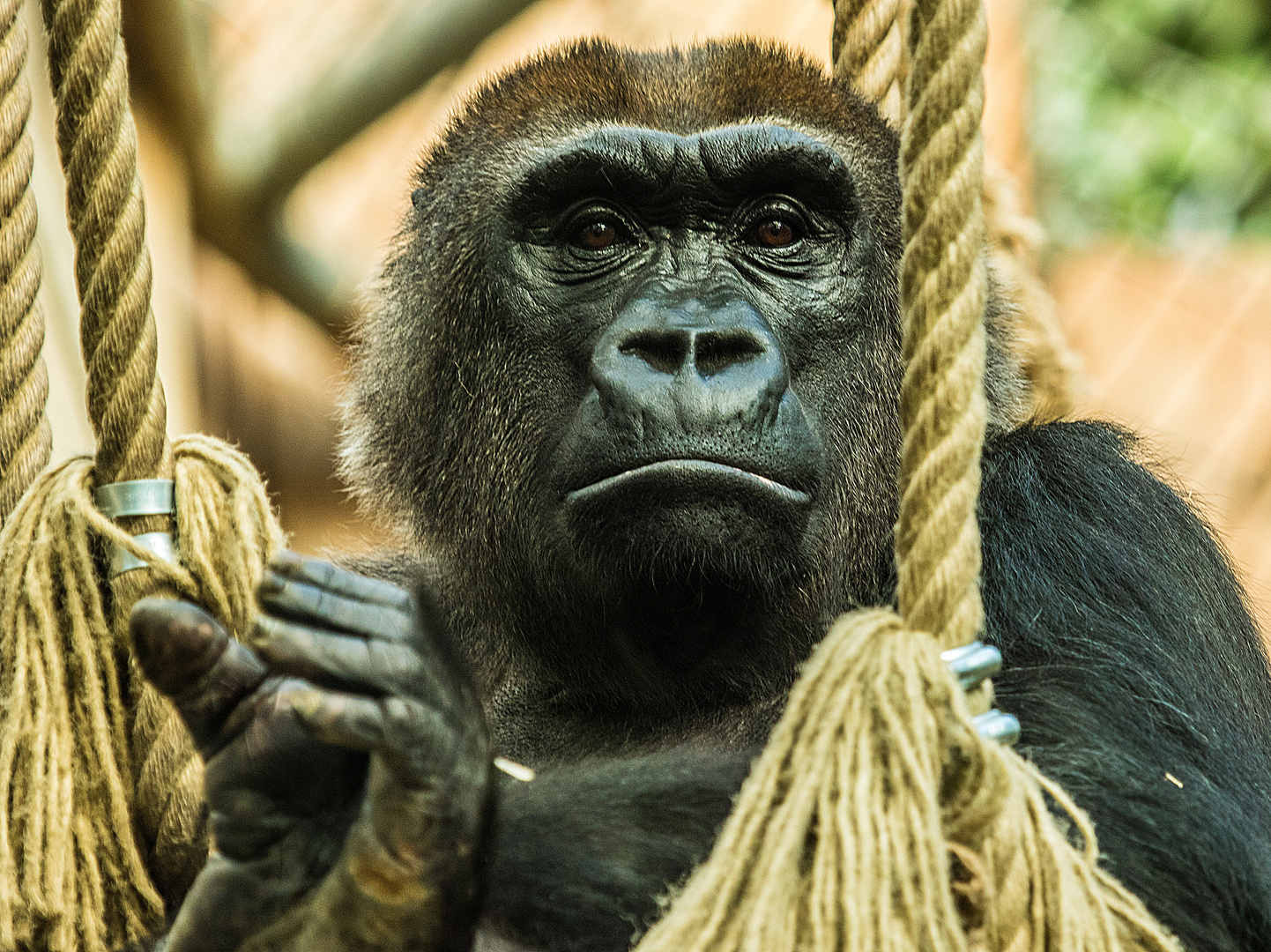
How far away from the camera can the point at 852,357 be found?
2.46 meters

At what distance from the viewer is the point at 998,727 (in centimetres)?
141

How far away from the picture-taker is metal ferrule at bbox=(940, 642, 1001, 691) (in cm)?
139

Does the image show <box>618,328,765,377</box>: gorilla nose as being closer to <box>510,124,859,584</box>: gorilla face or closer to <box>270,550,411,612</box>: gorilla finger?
<box>510,124,859,584</box>: gorilla face

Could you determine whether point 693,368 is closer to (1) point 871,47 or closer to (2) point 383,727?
(2) point 383,727

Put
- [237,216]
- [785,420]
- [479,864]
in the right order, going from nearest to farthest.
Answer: [479,864] < [785,420] < [237,216]

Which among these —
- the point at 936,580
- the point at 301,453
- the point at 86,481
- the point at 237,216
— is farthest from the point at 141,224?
the point at 301,453

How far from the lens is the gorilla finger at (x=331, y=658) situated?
1.47m

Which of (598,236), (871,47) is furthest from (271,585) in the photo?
(871,47)

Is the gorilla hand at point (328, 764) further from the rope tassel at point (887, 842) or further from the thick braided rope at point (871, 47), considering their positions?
the thick braided rope at point (871, 47)

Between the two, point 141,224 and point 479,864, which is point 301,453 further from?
point 479,864

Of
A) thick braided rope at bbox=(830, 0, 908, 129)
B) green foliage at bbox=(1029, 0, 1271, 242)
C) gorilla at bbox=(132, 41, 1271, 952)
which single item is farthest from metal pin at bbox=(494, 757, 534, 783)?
green foliage at bbox=(1029, 0, 1271, 242)

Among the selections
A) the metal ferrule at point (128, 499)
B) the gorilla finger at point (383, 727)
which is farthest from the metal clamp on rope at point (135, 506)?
the gorilla finger at point (383, 727)

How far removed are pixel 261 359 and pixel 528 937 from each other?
15.8 feet

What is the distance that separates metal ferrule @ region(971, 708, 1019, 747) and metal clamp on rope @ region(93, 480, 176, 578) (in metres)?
1.00
